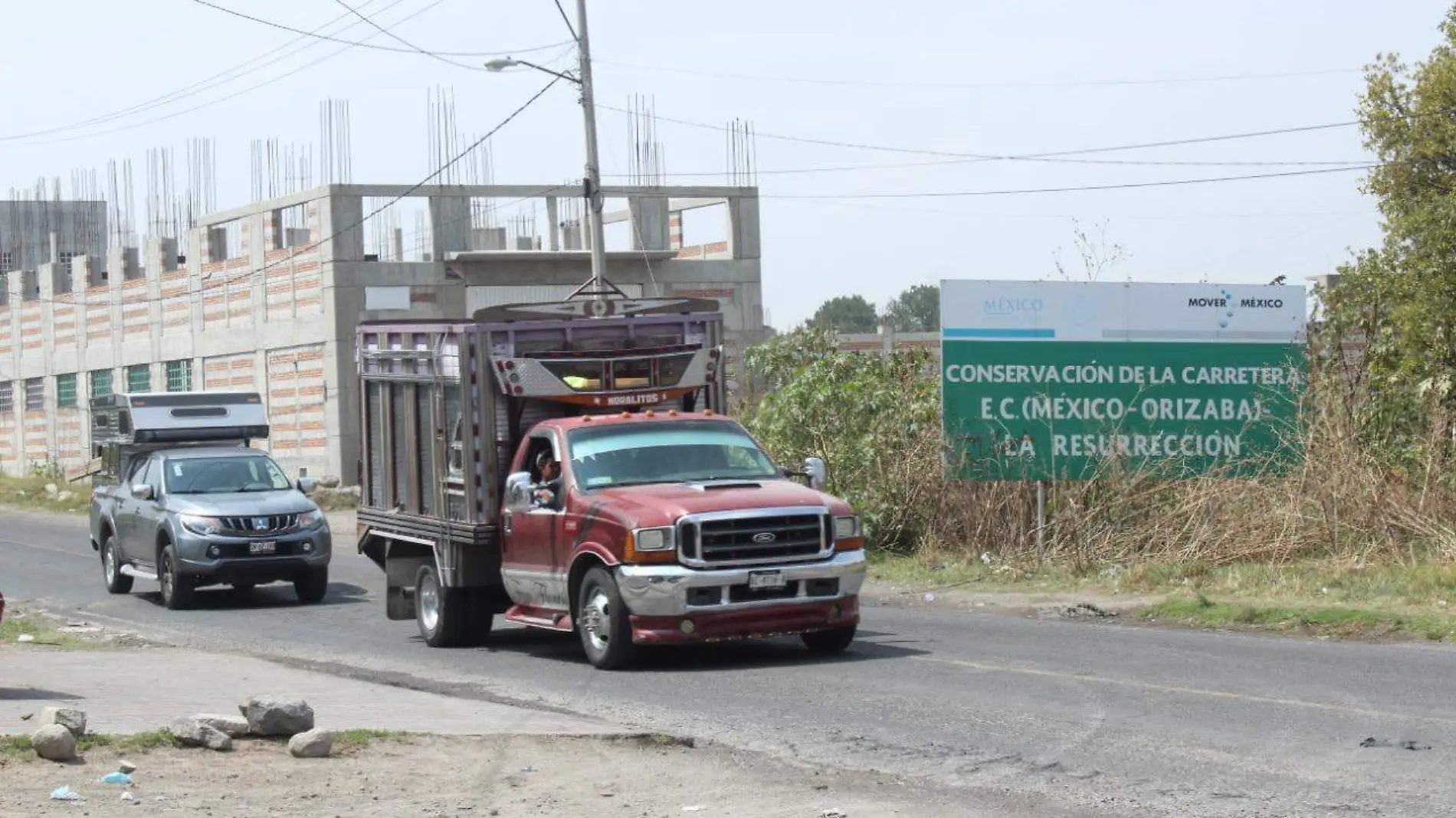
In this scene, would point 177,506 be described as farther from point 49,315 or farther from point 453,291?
point 49,315

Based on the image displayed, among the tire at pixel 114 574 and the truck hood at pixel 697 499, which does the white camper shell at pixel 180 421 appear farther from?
the truck hood at pixel 697 499

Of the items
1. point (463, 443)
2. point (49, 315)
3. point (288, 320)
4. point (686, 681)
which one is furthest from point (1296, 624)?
point (49, 315)

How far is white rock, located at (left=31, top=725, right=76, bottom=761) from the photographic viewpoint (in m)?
9.31

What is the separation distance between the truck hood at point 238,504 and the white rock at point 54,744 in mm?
12144

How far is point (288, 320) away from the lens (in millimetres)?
44375

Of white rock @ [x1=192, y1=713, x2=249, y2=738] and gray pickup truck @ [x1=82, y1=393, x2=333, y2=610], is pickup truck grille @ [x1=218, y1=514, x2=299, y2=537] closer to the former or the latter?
gray pickup truck @ [x1=82, y1=393, x2=333, y2=610]

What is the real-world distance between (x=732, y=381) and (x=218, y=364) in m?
19.1

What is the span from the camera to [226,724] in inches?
402

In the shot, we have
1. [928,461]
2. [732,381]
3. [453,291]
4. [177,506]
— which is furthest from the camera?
Result: [453,291]

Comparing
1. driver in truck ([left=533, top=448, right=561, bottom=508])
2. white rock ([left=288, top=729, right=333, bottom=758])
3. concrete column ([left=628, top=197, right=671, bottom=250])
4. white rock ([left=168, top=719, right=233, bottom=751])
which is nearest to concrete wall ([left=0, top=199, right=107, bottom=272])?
concrete column ([left=628, top=197, right=671, bottom=250])

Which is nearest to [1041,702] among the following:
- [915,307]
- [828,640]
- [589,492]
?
[828,640]

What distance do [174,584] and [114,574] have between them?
2.75 meters

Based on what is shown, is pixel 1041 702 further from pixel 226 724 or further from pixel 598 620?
pixel 226 724

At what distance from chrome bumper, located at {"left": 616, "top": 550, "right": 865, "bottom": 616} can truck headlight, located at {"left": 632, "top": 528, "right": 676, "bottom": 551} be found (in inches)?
5.0
